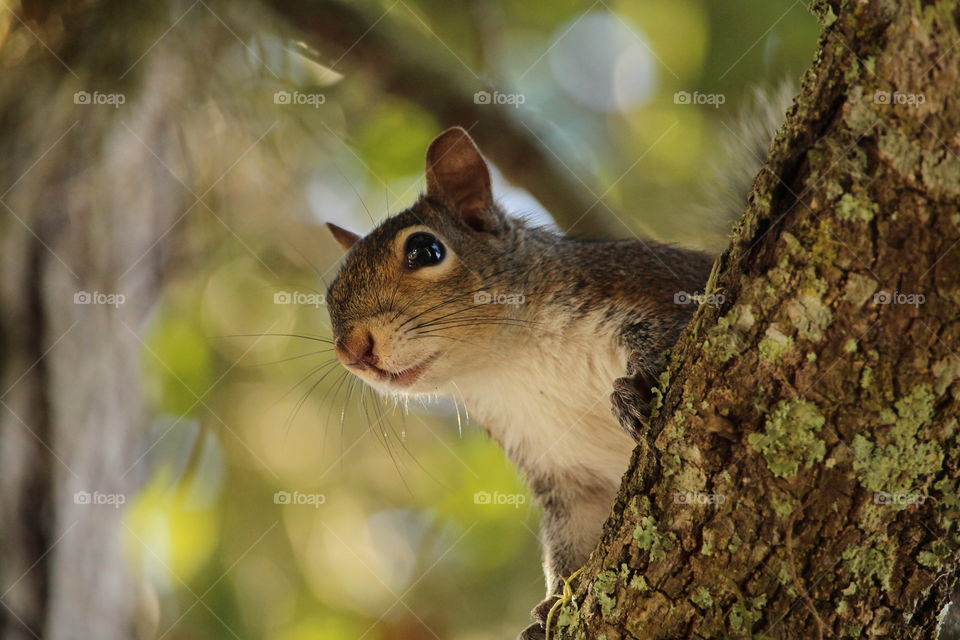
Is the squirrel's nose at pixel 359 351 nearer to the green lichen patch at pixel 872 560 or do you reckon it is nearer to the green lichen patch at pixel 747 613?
the green lichen patch at pixel 747 613

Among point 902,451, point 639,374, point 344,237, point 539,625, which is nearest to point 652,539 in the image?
point 902,451

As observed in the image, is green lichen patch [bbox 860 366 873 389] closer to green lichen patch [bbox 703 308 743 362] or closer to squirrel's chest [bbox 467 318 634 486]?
green lichen patch [bbox 703 308 743 362]

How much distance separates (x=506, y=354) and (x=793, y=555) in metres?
1.16

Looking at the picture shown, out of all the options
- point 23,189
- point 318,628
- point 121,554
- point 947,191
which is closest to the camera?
point 947,191

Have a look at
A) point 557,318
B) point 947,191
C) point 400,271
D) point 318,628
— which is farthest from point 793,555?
point 318,628

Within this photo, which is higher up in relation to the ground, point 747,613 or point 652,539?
point 652,539

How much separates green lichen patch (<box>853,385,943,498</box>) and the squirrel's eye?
1.33 metres

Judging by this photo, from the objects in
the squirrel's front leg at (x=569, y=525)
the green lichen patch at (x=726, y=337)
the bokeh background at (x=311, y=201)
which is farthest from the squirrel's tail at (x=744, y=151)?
the green lichen patch at (x=726, y=337)

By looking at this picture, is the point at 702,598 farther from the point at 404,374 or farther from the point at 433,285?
the point at 433,285

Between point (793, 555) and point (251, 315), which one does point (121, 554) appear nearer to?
point (251, 315)

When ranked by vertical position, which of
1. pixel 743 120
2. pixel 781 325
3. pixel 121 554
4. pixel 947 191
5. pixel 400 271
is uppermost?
pixel 743 120

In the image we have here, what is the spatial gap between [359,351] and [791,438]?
1141 mm

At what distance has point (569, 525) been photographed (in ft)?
7.96

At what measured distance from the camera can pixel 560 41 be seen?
336 cm
